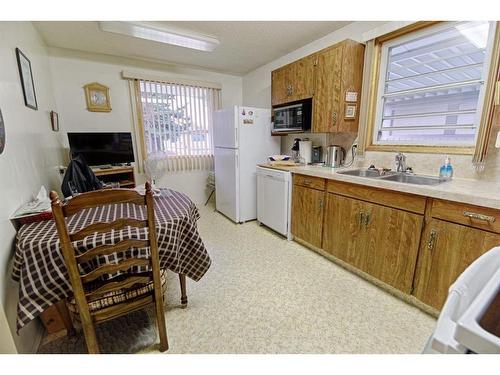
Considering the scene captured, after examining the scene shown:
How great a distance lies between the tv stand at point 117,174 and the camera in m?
3.06

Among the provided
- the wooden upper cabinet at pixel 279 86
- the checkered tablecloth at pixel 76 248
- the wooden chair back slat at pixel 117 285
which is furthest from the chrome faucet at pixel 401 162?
the wooden chair back slat at pixel 117 285

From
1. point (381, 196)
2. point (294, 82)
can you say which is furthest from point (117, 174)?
point (381, 196)

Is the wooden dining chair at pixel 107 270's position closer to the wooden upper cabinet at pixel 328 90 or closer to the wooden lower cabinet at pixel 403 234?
the wooden lower cabinet at pixel 403 234

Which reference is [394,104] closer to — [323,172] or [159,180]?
[323,172]

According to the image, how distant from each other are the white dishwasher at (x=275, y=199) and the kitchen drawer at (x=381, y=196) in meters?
0.62

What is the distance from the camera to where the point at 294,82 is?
2760 millimetres

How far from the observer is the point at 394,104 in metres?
2.28

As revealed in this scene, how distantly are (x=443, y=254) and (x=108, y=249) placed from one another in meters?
1.96

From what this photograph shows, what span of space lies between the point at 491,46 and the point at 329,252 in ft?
6.67

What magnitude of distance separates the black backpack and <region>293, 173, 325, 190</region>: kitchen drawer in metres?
2.13

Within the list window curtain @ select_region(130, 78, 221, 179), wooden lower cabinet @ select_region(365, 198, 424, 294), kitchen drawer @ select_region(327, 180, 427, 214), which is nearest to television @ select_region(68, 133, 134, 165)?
window curtain @ select_region(130, 78, 221, 179)

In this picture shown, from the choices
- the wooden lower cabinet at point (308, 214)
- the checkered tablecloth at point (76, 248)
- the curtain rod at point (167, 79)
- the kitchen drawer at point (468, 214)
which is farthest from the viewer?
the curtain rod at point (167, 79)

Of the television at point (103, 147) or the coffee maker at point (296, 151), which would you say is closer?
the television at point (103, 147)

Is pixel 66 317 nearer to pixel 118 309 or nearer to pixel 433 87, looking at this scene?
pixel 118 309
